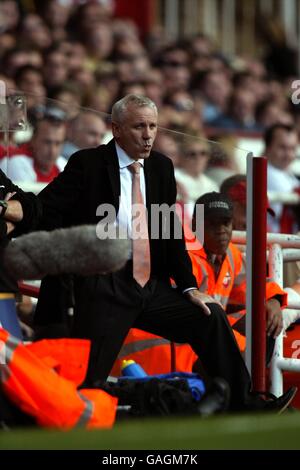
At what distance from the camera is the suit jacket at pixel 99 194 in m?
5.37

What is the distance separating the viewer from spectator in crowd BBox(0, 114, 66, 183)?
6.70m

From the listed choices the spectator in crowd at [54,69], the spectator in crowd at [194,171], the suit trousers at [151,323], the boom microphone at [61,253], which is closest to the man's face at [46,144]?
the spectator in crowd at [194,171]

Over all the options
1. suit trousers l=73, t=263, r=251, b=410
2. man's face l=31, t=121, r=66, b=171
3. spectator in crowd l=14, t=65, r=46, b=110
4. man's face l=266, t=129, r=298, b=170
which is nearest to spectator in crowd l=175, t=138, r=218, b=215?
man's face l=31, t=121, r=66, b=171

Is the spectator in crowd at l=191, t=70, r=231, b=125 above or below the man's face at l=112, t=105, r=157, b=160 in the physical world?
above

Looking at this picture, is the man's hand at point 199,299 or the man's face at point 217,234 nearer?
the man's hand at point 199,299

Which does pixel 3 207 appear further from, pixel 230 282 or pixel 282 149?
pixel 282 149

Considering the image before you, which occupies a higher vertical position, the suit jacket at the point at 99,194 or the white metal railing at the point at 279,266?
the suit jacket at the point at 99,194

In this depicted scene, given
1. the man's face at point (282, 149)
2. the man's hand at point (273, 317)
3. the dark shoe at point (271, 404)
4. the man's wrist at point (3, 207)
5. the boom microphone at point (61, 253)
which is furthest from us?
the man's face at point (282, 149)

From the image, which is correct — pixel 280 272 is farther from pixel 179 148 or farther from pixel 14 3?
pixel 14 3

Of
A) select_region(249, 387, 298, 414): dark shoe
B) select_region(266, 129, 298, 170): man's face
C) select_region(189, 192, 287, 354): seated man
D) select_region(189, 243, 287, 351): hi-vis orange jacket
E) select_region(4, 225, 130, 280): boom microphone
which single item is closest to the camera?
select_region(4, 225, 130, 280): boom microphone

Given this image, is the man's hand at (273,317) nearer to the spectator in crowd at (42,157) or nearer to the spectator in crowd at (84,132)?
the spectator in crowd at (42,157)

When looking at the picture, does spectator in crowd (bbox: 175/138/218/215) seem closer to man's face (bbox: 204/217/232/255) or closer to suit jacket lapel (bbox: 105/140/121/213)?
man's face (bbox: 204/217/232/255)

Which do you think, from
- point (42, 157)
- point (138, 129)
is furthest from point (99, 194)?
point (42, 157)

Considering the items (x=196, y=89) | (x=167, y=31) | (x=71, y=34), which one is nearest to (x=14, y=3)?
(x=71, y=34)
